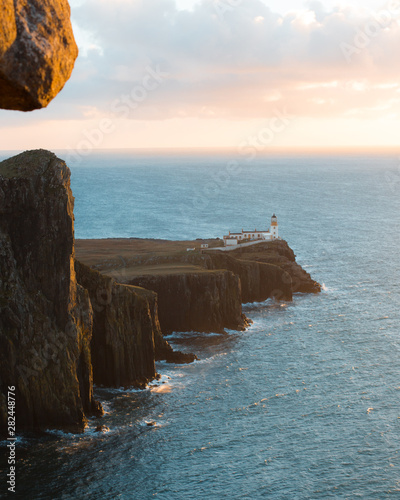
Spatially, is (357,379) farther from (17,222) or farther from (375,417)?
(17,222)

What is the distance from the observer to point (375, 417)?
231 ft

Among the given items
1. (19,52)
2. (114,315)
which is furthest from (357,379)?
(19,52)

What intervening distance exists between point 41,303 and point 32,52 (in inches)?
2465

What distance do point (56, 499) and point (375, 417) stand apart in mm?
33593

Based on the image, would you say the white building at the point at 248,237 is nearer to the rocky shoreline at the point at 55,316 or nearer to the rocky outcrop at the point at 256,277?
the rocky outcrop at the point at 256,277

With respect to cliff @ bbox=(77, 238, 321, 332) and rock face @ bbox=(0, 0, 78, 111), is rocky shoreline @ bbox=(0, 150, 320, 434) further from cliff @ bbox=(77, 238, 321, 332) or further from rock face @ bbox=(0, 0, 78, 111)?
rock face @ bbox=(0, 0, 78, 111)

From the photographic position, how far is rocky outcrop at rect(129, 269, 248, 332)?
351ft

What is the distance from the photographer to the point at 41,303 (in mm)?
68250

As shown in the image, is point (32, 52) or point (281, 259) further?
point (281, 259)

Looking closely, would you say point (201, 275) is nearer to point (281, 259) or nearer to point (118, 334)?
point (118, 334)

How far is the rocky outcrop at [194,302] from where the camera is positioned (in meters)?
107

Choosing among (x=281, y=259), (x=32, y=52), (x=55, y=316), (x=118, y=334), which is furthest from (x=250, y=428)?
(x=281, y=259)

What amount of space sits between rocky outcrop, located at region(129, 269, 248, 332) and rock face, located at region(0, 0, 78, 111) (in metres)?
98.7

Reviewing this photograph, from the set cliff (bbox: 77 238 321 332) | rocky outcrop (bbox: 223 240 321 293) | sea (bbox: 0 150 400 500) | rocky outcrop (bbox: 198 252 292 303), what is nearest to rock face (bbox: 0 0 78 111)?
sea (bbox: 0 150 400 500)
